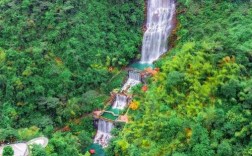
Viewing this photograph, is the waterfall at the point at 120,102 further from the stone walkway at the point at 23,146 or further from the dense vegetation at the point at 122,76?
the stone walkway at the point at 23,146

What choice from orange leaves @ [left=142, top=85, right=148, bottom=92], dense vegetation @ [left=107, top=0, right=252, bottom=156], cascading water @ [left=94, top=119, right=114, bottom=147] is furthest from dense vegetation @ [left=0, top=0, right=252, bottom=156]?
cascading water @ [left=94, top=119, right=114, bottom=147]

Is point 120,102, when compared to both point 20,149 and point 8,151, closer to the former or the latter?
point 20,149

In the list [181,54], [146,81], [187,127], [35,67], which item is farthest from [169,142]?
[35,67]

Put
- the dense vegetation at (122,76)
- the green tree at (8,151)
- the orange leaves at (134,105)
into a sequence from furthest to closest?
the orange leaves at (134,105), the dense vegetation at (122,76), the green tree at (8,151)

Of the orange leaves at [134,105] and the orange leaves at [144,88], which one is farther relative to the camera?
the orange leaves at [144,88]

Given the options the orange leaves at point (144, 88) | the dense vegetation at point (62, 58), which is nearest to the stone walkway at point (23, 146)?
the dense vegetation at point (62, 58)

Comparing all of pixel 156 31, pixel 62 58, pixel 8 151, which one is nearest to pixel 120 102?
pixel 62 58
